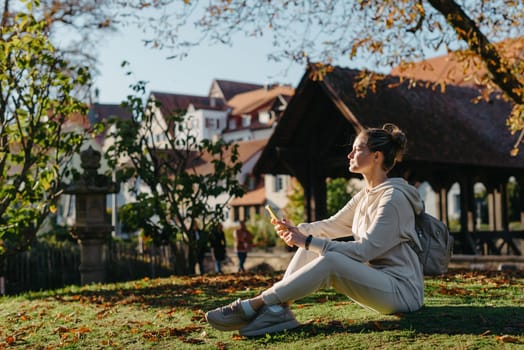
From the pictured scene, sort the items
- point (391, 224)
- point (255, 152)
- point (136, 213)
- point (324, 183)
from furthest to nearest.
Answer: point (255, 152)
point (324, 183)
point (136, 213)
point (391, 224)

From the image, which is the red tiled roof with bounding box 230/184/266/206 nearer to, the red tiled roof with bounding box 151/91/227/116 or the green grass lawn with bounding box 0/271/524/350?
the red tiled roof with bounding box 151/91/227/116

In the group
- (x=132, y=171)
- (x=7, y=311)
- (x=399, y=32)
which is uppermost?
(x=399, y=32)

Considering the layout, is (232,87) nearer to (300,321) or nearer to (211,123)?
(211,123)

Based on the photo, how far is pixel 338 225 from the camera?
5.90 metres

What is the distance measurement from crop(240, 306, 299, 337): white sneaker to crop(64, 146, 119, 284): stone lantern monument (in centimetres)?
1031

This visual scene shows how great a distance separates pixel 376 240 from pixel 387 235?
9cm

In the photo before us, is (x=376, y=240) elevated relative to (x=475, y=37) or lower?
lower

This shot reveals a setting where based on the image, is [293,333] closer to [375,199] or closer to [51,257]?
[375,199]

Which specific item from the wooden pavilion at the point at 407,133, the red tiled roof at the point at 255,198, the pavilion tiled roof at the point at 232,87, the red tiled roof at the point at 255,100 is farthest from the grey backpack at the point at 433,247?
the pavilion tiled roof at the point at 232,87

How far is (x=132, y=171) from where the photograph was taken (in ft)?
52.0

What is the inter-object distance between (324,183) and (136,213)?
5.57 m

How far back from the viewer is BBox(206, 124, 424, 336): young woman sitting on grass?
5.16 m

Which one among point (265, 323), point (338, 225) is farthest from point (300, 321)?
point (338, 225)

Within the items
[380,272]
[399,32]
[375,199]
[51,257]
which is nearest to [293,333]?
[380,272]
